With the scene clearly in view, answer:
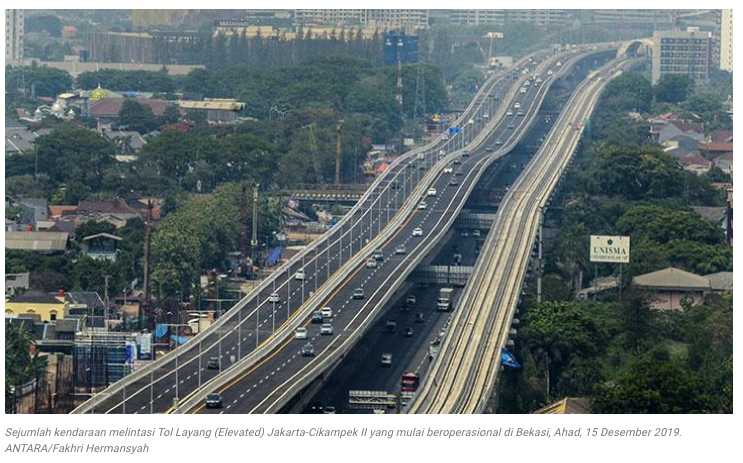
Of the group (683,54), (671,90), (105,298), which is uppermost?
(683,54)

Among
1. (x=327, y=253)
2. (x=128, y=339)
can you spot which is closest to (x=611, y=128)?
(x=327, y=253)

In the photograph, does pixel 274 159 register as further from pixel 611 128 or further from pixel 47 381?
pixel 47 381

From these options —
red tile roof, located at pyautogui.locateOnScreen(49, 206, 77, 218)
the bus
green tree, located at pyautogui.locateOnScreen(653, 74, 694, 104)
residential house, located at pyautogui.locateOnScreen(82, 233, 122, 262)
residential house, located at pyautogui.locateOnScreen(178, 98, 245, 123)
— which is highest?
green tree, located at pyautogui.locateOnScreen(653, 74, 694, 104)

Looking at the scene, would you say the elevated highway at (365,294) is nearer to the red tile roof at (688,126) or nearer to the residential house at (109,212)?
the red tile roof at (688,126)

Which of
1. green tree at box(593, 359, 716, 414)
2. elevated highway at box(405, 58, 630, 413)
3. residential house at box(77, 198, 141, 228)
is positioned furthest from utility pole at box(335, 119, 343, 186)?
green tree at box(593, 359, 716, 414)

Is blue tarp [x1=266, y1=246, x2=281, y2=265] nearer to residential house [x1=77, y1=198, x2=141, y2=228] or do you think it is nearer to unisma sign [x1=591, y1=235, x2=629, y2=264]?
residential house [x1=77, y1=198, x2=141, y2=228]

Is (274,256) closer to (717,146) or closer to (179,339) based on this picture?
(179,339)

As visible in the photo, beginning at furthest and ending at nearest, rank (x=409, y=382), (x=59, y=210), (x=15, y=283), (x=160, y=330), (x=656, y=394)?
(x=59, y=210) → (x=15, y=283) → (x=160, y=330) → (x=409, y=382) → (x=656, y=394)

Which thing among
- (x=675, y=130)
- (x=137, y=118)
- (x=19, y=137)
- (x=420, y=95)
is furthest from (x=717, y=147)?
(x=19, y=137)
